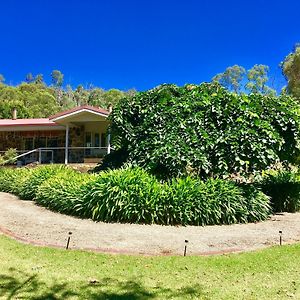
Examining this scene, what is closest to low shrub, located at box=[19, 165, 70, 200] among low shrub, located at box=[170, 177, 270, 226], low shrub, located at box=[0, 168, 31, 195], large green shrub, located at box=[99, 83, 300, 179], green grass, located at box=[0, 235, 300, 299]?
low shrub, located at box=[0, 168, 31, 195]

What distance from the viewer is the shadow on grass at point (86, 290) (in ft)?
13.2

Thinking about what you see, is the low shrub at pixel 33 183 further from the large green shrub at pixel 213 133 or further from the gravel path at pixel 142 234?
the large green shrub at pixel 213 133

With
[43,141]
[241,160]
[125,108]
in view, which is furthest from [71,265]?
[43,141]

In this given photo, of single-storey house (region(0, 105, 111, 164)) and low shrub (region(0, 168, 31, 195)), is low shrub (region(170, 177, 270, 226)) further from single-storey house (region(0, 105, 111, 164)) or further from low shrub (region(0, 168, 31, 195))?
single-storey house (region(0, 105, 111, 164))

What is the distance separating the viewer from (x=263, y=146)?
9633 millimetres

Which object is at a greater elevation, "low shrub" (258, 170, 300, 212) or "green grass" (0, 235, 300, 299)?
"low shrub" (258, 170, 300, 212)

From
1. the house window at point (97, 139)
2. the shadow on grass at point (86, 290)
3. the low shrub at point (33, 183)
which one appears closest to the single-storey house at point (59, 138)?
the house window at point (97, 139)

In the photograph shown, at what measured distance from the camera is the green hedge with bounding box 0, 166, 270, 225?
8461mm

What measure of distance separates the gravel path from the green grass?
572mm

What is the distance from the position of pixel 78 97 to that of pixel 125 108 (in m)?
69.0

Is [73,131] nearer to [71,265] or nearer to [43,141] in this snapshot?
[43,141]

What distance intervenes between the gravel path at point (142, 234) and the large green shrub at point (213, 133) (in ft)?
6.77

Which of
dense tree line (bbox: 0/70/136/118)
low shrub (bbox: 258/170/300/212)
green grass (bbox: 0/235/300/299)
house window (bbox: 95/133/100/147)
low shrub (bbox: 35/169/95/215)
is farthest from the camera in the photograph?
dense tree line (bbox: 0/70/136/118)

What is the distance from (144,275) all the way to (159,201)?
3853mm
